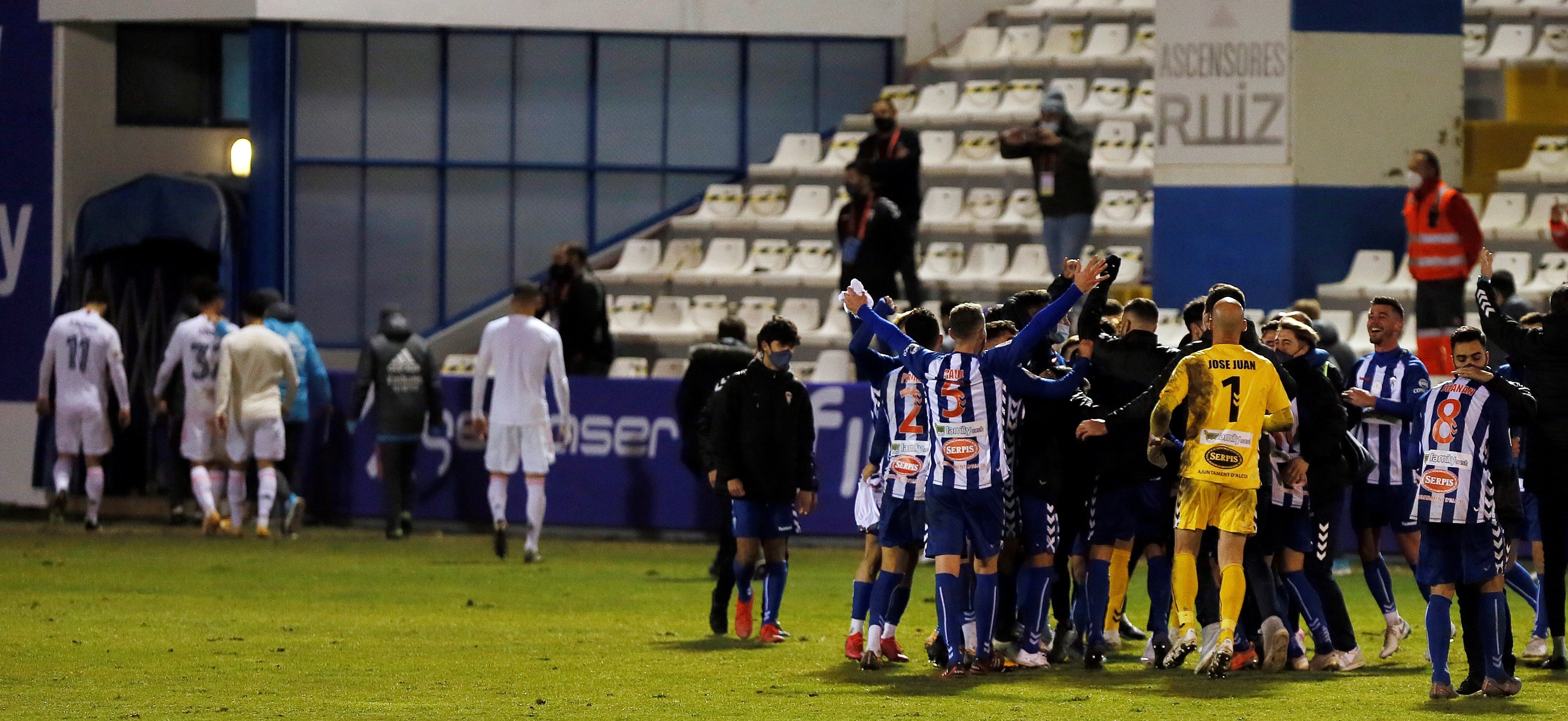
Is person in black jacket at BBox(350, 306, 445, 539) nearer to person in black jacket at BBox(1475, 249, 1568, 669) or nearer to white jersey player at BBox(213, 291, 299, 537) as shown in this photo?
white jersey player at BBox(213, 291, 299, 537)

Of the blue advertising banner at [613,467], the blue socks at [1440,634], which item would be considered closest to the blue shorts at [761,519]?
the blue socks at [1440,634]

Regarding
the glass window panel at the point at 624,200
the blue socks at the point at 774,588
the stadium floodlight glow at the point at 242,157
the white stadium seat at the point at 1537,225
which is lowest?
the blue socks at the point at 774,588

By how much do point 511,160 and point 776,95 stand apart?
322 centimetres

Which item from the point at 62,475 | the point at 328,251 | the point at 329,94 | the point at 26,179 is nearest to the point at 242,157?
the point at 329,94

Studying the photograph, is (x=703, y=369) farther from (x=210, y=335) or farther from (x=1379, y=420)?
(x=210, y=335)

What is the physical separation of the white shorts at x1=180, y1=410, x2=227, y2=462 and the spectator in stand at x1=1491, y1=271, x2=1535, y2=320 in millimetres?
10766

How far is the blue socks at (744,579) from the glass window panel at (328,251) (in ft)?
47.1

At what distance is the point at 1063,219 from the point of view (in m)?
22.2

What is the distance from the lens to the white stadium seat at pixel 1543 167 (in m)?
23.0

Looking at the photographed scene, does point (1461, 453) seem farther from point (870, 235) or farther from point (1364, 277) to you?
point (1364, 277)

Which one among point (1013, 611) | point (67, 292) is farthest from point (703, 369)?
point (67, 292)

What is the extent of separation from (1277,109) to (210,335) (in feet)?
32.3

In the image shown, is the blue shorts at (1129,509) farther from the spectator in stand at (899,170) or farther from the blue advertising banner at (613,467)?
the spectator in stand at (899,170)

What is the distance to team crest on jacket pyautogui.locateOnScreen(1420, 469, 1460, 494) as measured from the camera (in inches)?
429
